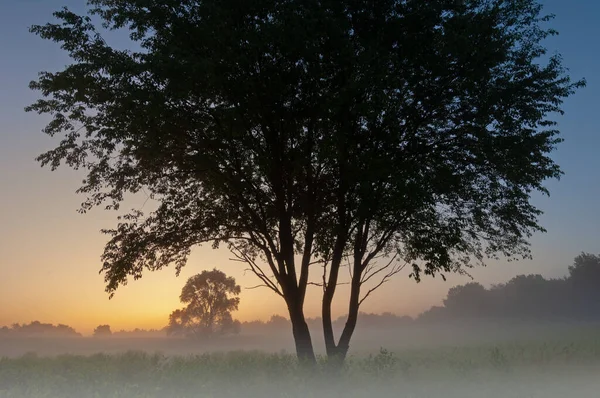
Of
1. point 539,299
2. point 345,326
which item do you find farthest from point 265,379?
point 539,299

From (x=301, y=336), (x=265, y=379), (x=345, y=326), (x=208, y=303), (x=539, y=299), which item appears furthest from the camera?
(x=539, y=299)

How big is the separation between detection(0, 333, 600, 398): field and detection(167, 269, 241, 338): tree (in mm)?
46663

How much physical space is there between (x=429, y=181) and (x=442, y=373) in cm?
887

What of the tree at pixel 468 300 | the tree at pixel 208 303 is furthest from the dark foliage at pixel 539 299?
the tree at pixel 208 303

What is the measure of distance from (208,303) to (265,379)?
5475 cm

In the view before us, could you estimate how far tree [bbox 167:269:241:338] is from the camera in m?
66.2

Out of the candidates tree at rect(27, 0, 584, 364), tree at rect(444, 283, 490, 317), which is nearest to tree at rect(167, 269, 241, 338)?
tree at rect(27, 0, 584, 364)

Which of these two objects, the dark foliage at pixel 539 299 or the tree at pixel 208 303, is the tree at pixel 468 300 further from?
the tree at pixel 208 303

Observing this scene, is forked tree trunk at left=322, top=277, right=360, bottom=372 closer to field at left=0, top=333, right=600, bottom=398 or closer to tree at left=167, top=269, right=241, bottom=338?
field at left=0, top=333, right=600, bottom=398

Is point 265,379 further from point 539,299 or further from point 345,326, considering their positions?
point 539,299

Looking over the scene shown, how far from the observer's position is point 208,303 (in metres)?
67.3

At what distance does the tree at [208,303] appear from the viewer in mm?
66250

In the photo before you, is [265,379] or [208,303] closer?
[265,379]

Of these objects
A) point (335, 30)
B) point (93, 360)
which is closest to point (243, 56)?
point (335, 30)
